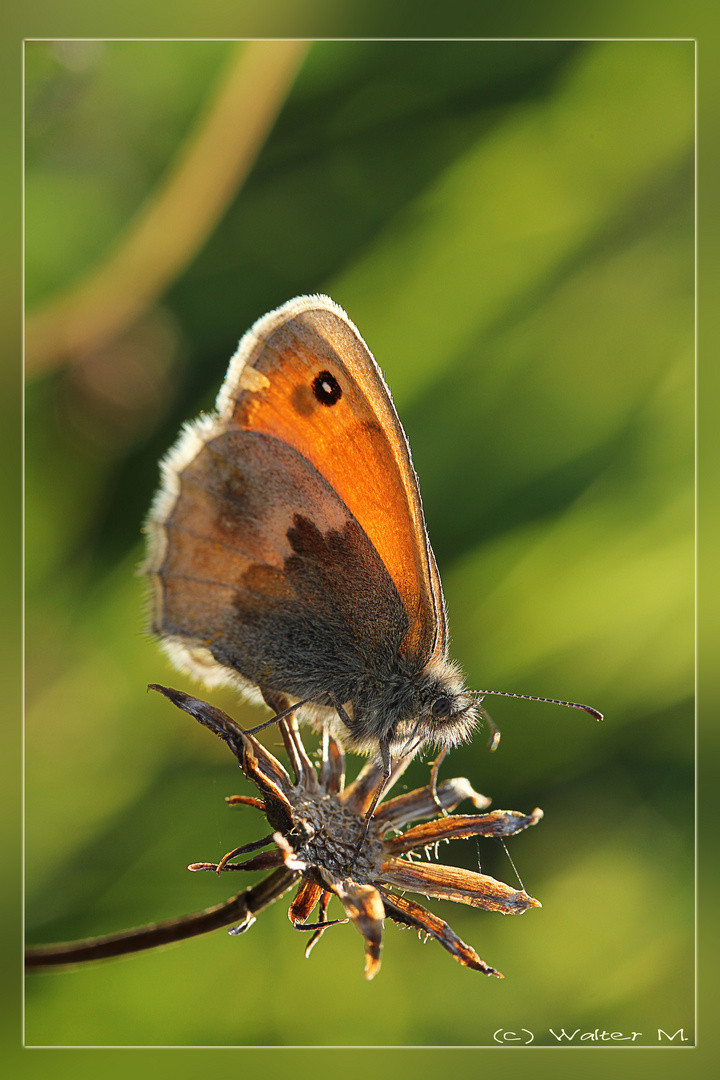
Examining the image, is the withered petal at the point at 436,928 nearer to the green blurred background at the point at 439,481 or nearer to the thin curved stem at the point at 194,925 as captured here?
the thin curved stem at the point at 194,925

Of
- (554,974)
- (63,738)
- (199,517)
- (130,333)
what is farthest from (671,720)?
(130,333)

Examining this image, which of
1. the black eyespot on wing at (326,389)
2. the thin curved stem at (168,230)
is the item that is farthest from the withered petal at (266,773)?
the thin curved stem at (168,230)

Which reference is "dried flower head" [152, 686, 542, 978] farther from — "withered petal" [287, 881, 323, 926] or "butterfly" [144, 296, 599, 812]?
"butterfly" [144, 296, 599, 812]

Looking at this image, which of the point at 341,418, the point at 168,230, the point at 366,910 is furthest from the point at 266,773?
the point at 168,230

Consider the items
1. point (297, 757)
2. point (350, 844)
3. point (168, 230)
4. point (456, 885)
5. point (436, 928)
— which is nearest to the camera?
point (436, 928)

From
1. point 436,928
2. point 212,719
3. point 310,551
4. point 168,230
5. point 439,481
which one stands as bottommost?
point 436,928

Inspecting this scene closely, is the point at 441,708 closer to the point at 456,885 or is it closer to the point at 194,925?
the point at 456,885

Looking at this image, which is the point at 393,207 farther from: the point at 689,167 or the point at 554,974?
the point at 554,974
